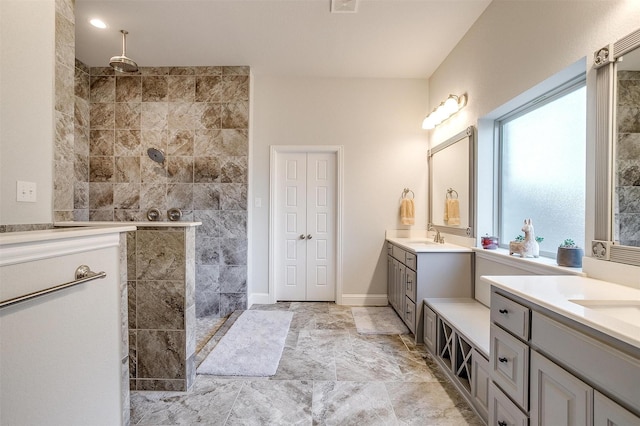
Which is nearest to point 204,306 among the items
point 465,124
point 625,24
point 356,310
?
point 356,310

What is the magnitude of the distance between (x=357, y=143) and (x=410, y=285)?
188 cm

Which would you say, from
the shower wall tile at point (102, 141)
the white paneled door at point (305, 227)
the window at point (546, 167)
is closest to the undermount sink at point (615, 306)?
the window at point (546, 167)

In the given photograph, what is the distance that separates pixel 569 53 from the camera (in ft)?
5.25

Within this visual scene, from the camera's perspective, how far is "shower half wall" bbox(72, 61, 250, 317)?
3408 mm

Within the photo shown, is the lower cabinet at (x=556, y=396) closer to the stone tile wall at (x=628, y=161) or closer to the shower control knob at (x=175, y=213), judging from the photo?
the stone tile wall at (x=628, y=161)

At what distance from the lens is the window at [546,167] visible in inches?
69.2

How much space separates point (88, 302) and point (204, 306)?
7.91ft

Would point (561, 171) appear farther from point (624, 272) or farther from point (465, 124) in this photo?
point (465, 124)

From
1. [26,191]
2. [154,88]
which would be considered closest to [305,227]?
[154,88]

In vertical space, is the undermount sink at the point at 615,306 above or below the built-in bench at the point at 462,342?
above

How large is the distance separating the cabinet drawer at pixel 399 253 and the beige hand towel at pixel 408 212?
42cm

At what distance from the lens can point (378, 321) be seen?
122 inches

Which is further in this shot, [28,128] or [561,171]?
[561,171]

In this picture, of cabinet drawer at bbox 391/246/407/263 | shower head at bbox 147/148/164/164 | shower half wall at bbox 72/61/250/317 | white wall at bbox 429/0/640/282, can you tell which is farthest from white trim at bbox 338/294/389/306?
shower head at bbox 147/148/164/164
